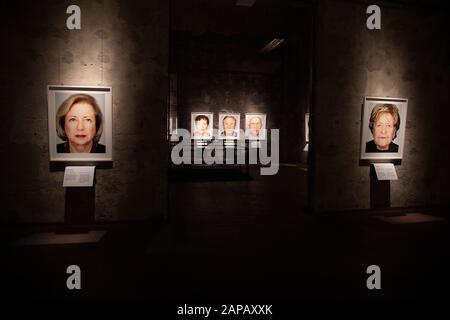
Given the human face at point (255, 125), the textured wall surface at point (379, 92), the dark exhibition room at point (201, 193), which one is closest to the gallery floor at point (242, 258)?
the dark exhibition room at point (201, 193)

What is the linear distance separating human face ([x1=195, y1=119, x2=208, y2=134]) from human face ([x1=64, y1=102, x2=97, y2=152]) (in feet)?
37.8

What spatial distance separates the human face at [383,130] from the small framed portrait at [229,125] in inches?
425

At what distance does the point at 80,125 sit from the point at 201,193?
4102mm

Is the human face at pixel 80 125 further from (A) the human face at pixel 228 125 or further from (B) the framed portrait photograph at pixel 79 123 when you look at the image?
(A) the human face at pixel 228 125

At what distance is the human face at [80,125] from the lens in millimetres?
5496

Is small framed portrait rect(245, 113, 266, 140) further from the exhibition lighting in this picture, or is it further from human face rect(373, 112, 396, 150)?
human face rect(373, 112, 396, 150)

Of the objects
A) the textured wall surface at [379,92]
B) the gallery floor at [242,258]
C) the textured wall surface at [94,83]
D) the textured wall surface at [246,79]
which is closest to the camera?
the gallery floor at [242,258]

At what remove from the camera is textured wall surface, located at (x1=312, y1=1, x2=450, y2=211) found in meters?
6.55

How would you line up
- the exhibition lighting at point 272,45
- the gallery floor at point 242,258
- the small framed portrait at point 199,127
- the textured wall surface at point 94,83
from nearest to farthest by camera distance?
the gallery floor at point 242,258
the textured wall surface at point 94,83
the exhibition lighting at point 272,45
the small framed portrait at point 199,127

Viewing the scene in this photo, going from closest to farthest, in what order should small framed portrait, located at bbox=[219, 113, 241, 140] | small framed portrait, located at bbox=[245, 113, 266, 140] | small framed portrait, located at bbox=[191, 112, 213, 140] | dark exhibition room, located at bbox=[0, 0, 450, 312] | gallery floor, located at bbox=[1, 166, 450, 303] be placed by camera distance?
gallery floor, located at bbox=[1, 166, 450, 303]
dark exhibition room, located at bbox=[0, 0, 450, 312]
small framed portrait, located at bbox=[191, 112, 213, 140]
small framed portrait, located at bbox=[219, 113, 241, 140]
small framed portrait, located at bbox=[245, 113, 266, 140]

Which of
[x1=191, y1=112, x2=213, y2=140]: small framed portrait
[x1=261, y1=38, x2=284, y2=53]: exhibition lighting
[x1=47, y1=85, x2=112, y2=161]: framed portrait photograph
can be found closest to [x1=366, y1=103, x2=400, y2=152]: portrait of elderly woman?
[x1=47, y1=85, x2=112, y2=161]: framed portrait photograph

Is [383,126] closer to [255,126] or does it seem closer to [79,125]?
[79,125]
